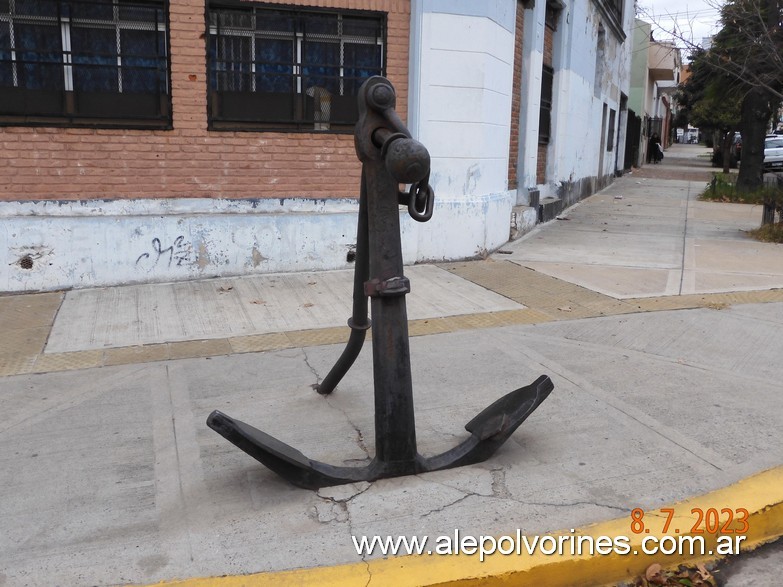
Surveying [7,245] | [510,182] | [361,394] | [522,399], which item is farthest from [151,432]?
[510,182]

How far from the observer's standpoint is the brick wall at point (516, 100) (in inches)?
422

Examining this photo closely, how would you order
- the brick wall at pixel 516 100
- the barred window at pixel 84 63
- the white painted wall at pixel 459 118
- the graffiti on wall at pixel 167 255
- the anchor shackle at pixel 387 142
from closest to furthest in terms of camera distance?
the anchor shackle at pixel 387 142 → the barred window at pixel 84 63 → the graffiti on wall at pixel 167 255 → the white painted wall at pixel 459 118 → the brick wall at pixel 516 100

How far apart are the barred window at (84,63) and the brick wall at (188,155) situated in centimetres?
14

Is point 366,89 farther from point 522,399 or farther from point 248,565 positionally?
point 248,565

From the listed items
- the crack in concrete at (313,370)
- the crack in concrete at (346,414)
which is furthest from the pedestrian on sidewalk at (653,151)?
the crack in concrete at (346,414)

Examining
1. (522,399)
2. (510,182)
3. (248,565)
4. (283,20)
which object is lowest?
(248,565)

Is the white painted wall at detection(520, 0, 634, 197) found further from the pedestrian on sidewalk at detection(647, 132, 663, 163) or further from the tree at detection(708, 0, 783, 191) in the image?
the pedestrian on sidewalk at detection(647, 132, 663, 163)

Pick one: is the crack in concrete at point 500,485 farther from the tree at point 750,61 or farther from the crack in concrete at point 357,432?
the tree at point 750,61

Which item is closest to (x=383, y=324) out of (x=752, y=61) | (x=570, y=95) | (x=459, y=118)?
(x=459, y=118)

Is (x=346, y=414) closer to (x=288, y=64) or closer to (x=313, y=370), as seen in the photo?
(x=313, y=370)

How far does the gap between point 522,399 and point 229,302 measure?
3.79 m

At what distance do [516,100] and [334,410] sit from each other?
7.89m

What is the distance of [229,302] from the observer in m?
6.75

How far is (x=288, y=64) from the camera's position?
7.81 metres
